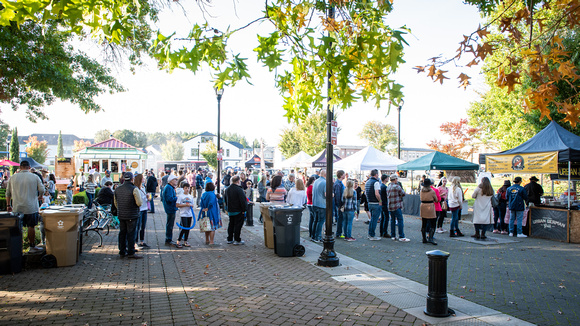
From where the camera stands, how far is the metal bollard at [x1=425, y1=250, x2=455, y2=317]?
5.05 meters

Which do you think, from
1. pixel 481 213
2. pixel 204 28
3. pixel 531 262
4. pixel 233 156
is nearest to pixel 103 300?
pixel 204 28

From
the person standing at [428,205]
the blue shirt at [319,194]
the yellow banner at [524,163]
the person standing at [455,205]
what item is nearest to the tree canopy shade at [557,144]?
the yellow banner at [524,163]

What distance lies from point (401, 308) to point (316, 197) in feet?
17.9

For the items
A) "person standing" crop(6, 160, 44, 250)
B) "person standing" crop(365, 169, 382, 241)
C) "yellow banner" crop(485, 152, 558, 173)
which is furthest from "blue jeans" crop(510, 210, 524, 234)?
"person standing" crop(6, 160, 44, 250)

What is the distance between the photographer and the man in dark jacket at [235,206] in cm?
995

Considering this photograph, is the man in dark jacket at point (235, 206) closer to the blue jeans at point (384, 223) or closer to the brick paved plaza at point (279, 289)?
the brick paved plaza at point (279, 289)

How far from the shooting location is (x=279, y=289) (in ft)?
20.6

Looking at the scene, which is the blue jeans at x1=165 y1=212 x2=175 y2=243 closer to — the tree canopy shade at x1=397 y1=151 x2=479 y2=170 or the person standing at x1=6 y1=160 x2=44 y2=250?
the person standing at x1=6 y1=160 x2=44 y2=250

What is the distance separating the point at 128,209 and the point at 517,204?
35.4 feet

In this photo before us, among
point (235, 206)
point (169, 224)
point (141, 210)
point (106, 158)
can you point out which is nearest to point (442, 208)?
point (235, 206)

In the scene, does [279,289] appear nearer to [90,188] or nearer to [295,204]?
[295,204]

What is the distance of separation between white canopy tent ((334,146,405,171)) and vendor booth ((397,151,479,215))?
1643mm

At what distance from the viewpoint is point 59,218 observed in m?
7.53

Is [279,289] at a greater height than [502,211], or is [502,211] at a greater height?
[502,211]
